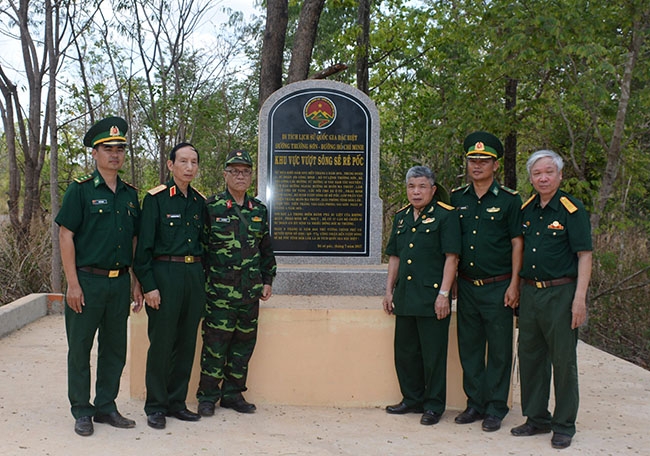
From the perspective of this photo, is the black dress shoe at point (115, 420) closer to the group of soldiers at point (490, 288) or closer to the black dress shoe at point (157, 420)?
Result: the black dress shoe at point (157, 420)

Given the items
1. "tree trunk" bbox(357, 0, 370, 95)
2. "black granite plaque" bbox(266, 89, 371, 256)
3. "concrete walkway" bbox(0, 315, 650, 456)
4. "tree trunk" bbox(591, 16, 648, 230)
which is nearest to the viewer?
"concrete walkway" bbox(0, 315, 650, 456)

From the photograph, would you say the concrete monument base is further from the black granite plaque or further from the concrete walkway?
the black granite plaque

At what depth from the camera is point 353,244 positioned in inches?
215

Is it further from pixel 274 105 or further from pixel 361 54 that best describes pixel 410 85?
pixel 274 105

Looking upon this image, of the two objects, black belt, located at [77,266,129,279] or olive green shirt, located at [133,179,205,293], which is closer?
black belt, located at [77,266,129,279]

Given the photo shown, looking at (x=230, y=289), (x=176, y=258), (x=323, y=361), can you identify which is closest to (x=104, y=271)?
(x=176, y=258)

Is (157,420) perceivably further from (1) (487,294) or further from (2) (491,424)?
(1) (487,294)

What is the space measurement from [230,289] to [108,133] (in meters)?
1.26

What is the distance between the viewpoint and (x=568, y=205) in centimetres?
391

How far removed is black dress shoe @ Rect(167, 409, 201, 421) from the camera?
13.7 feet

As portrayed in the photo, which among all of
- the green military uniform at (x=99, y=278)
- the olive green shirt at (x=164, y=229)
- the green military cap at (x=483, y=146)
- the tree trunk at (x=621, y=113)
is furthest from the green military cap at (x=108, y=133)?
the tree trunk at (x=621, y=113)

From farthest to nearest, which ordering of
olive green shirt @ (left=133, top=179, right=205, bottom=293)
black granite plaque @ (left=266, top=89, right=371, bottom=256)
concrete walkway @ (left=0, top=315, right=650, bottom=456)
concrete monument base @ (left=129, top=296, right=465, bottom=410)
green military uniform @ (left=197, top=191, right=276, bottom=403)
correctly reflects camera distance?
black granite plaque @ (left=266, top=89, right=371, bottom=256), concrete monument base @ (left=129, top=296, right=465, bottom=410), green military uniform @ (left=197, top=191, right=276, bottom=403), olive green shirt @ (left=133, top=179, right=205, bottom=293), concrete walkway @ (left=0, top=315, right=650, bottom=456)

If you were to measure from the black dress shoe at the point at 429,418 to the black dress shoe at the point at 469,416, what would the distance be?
140mm

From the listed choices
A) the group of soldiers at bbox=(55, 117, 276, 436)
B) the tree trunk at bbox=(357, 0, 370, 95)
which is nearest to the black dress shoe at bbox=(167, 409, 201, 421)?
the group of soldiers at bbox=(55, 117, 276, 436)
